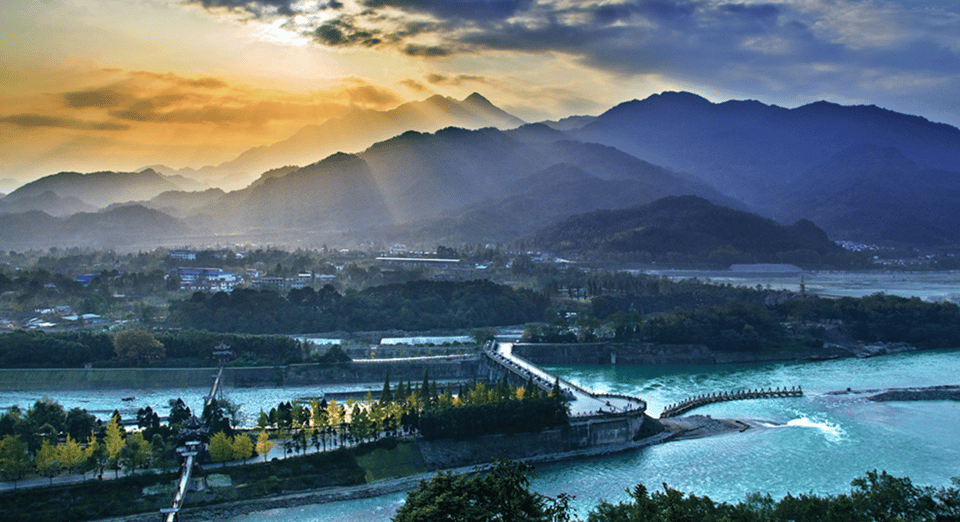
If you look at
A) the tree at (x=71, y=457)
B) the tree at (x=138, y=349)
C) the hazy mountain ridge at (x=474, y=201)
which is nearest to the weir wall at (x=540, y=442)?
the tree at (x=71, y=457)

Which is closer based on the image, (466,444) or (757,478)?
(757,478)

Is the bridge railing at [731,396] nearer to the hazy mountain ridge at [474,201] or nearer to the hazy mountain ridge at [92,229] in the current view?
the hazy mountain ridge at [474,201]

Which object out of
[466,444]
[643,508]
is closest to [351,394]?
[466,444]

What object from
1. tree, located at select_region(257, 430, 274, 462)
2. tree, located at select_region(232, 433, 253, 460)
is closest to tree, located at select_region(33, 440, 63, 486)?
tree, located at select_region(232, 433, 253, 460)

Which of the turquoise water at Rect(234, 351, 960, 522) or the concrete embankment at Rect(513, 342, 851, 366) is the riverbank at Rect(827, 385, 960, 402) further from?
the concrete embankment at Rect(513, 342, 851, 366)

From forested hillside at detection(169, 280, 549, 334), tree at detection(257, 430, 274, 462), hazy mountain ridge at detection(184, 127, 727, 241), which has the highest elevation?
hazy mountain ridge at detection(184, 127, 727, 241)

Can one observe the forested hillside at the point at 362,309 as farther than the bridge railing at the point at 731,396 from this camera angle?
Yes

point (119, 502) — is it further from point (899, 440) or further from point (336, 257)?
point (336, 257)
